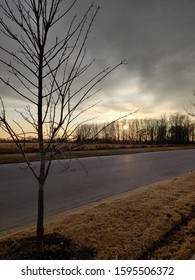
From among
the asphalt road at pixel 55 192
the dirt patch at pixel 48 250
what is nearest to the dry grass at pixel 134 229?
the dirt patch at pixel 48 250

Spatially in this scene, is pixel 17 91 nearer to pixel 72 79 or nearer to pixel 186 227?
pixel 72 79

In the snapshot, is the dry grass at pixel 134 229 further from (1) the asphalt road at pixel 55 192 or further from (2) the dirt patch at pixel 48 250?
(1) the asphalt road at pixel 55 192

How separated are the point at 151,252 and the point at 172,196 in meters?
3.52

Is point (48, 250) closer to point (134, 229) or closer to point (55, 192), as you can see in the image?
point (134, 229)

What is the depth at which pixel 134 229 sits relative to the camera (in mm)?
4566

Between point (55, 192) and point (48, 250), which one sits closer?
point (48, 250)

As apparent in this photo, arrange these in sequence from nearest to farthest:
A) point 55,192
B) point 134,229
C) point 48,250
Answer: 1. point 48,250
2. point 134,229
3. point 55,192

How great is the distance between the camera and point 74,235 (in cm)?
434

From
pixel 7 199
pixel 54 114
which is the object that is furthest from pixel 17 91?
pixel 7 199

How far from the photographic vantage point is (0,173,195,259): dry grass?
3.74 m

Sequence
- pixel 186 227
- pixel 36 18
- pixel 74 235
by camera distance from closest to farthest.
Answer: pixel 36 18 < pixel 74 235 < pixel 186 227

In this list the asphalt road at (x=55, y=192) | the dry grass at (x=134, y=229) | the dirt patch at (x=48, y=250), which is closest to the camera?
the dirt patch at (x=48, y=250)

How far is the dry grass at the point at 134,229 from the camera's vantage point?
3.74 metres

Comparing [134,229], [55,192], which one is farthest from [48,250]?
[55,192]
